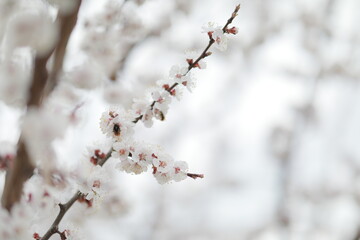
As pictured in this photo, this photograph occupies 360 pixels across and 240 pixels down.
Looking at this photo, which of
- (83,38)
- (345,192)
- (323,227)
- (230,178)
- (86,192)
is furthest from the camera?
(230,178)

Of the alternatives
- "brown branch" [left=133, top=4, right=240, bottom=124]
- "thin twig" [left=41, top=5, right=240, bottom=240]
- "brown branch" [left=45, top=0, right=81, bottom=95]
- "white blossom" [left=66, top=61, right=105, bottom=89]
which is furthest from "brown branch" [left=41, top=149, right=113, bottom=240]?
"white blossom" [left=66, top=61, right=105, bottom=89]

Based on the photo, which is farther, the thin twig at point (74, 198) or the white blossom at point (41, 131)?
the thin twig at point (74, 198)

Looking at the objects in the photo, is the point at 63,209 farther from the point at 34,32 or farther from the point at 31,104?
the point at 34,32

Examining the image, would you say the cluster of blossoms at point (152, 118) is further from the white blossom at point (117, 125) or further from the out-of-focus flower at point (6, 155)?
the out-of-focus flower at point (6, 155)

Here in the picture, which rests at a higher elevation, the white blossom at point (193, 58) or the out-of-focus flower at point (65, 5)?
the white blossom at point (193, 58)

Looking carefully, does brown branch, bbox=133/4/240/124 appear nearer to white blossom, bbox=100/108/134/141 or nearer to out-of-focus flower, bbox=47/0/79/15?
white blossom, bbox=100/108/134/141

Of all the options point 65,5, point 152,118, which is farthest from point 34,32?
point 152,118

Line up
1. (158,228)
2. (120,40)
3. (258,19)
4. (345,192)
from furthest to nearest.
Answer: (158,228) < (258,19) < (345,192) < (120,40)

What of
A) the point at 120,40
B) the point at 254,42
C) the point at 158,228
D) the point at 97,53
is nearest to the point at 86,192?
the point at 97,53

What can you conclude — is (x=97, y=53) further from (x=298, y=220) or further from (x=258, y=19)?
A: (x=258, y=19)

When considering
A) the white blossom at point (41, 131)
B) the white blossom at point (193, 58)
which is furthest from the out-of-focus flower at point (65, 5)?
the white blossom at point (193, 58)

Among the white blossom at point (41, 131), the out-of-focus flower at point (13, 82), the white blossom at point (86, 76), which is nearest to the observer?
the white blossom at point (41, 131)
